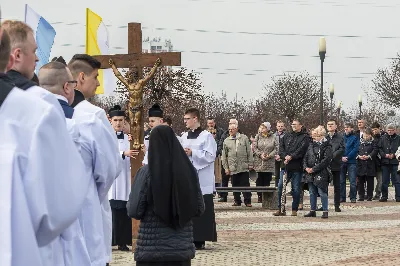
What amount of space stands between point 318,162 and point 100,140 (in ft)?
42.3

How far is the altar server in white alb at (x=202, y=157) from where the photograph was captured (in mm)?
13422

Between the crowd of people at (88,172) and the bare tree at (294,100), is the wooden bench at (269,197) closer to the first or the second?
the crowd of people at (88,172)

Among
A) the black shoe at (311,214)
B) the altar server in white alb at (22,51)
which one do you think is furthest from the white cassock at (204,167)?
the altar server in white alb at (22,51)

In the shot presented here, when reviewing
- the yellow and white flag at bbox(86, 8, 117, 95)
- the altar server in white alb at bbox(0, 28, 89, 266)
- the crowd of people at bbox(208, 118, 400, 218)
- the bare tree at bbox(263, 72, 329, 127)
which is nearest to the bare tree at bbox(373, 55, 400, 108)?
the bare tree at bbox(263, 72, 329, 127)

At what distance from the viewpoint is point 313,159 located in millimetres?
19156

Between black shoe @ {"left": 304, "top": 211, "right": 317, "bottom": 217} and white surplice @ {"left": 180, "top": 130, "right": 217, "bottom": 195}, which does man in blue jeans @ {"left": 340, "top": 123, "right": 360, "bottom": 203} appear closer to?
black shoe @ {"left": 304, "top": 211, "right": 317, "bottom": 217}

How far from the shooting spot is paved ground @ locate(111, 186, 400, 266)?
12.8 m

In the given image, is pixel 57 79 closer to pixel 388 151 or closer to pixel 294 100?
pixel 388 151

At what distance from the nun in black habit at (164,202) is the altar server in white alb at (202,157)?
199 inches

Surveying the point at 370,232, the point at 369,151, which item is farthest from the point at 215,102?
the point at 370,232

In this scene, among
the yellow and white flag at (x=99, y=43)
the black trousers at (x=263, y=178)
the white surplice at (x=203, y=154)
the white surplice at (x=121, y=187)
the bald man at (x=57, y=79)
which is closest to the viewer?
the bald man at (x=57, y=79)

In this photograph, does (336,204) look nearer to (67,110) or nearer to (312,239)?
(312,239)

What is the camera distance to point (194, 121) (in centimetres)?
1337

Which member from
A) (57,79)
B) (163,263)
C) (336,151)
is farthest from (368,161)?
(57,79)
